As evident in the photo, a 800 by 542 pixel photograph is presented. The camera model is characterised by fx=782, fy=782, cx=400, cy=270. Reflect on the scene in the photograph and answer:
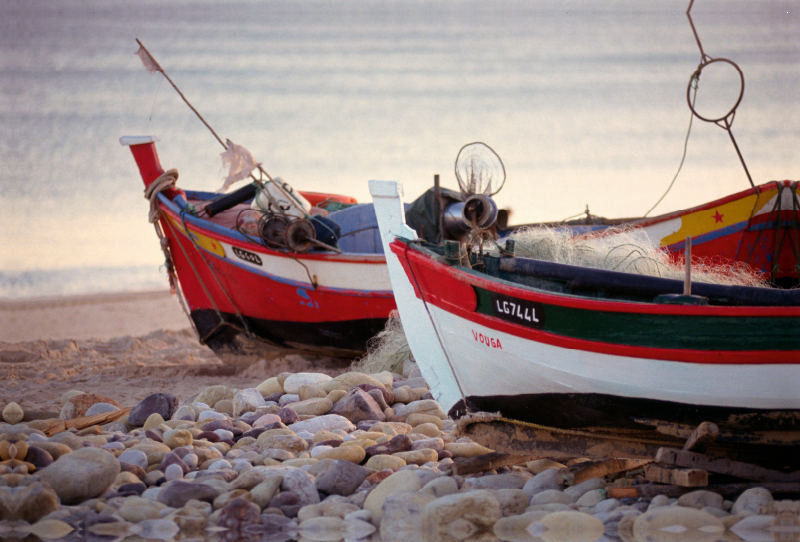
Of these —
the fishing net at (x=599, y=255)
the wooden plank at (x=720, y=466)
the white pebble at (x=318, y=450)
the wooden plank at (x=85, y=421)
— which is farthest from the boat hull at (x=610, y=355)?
the wooden plank at (x=85, y=421)

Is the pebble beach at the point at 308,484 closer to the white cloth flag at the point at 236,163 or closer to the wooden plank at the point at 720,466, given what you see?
the wooden plank at the point at 720,466

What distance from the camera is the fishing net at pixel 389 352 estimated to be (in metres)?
6.74

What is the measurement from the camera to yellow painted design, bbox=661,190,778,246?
20.8 ft

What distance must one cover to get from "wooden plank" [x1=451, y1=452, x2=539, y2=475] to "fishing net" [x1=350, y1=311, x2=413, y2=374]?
2663 mm

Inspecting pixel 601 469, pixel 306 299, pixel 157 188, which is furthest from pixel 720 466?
pixel 157 188

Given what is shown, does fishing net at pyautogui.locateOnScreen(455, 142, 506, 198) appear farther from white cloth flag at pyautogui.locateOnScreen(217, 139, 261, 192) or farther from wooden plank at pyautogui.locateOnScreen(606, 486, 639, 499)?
white cloth flag at pyautogui.locateOnScreen(217, 139, 261, 192)

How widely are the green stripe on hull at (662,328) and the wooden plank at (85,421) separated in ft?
10.1

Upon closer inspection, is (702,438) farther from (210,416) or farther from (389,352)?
(389,352)

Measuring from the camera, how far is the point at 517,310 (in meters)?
3.43

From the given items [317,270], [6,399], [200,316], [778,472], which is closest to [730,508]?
[778,472]

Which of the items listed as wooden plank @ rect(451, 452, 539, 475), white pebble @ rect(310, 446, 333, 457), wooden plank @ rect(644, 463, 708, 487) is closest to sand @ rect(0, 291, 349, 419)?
white pebble @ rect(310, 446, 333, 457)

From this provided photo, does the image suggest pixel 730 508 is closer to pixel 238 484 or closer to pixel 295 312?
pixel 238 484

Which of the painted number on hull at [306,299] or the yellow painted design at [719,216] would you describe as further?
the painted number on hull at [306,299]

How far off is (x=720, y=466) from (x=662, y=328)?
663 mm
